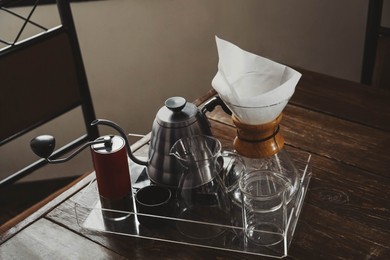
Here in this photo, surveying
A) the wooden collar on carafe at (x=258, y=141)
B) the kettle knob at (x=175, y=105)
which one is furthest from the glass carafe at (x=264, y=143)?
the kettle knob at (x=175, y=105)

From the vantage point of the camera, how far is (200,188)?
1.03 m

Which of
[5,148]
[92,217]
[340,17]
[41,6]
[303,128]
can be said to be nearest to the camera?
[92,217]

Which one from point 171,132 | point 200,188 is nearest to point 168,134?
point 171,132

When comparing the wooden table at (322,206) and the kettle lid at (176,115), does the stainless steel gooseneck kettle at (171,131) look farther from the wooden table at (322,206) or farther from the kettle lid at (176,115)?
the wooden table at (322,206)

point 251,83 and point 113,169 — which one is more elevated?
point 251,83

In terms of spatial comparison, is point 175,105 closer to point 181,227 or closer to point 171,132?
point 171,132

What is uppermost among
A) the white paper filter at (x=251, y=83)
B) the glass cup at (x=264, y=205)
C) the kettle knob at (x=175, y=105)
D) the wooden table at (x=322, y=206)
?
the white paper filter at (x=251, y=83)

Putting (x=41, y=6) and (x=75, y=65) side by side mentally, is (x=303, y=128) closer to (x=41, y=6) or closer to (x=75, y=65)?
(x=75, y=65)

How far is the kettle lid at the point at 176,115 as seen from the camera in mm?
1039

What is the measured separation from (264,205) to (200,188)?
123mm

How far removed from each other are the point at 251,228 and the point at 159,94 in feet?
4.75

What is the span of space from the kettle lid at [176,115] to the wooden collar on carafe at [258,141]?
0.08m

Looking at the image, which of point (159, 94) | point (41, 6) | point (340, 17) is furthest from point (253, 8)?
point (41, 6)

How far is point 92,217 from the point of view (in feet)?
3.52
